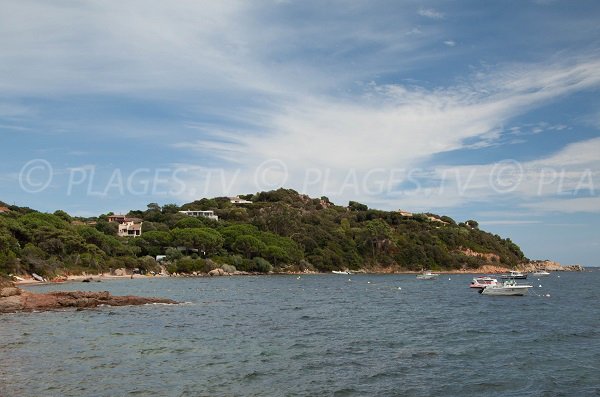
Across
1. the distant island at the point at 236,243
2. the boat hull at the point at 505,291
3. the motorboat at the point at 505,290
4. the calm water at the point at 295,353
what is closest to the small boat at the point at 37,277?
the distant island at the point at 236,243

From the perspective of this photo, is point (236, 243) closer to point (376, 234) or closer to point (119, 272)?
point (119, 272)

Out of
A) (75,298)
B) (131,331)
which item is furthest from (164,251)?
(131,331)

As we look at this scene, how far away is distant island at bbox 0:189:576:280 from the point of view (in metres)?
90.6

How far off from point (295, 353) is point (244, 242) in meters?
104

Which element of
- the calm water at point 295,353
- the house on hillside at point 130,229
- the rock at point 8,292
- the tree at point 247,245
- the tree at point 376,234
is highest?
the tree at point 376,234

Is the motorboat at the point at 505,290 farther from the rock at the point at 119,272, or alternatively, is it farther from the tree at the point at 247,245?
the tree at the point at 247,245

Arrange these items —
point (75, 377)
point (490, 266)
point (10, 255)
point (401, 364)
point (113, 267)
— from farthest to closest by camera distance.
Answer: point (490, 266) < point (113, 267) < point (10, 255) < point (401, 364) < point (75, 377)

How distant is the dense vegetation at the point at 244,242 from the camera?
90438 mm

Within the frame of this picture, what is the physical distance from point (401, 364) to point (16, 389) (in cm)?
1507

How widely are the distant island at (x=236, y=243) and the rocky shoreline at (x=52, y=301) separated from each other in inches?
1211

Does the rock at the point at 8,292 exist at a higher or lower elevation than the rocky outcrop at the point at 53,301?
higher

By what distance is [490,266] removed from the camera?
173500 mm

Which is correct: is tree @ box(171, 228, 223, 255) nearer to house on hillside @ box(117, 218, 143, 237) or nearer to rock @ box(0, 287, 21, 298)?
house on hillside @ box(117, 218, 143, 237)

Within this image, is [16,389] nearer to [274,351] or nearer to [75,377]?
[75,377]
